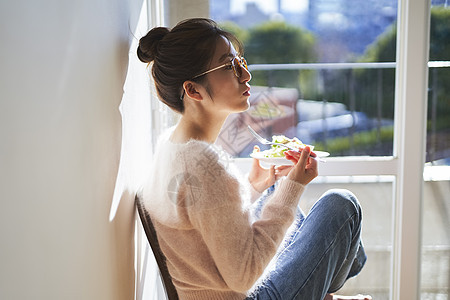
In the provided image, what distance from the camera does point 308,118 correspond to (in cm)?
215

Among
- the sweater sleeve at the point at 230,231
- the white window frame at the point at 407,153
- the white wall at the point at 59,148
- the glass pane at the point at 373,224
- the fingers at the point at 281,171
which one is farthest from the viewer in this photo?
the glass pane at the point at 373,224

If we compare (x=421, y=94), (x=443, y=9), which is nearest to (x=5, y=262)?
(x=421, y=94)

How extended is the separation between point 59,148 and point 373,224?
1.66m

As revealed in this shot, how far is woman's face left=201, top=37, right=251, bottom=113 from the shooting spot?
4.94 feet

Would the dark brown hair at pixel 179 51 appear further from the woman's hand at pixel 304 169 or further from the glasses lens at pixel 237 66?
the woman's hand at pixel 304 169

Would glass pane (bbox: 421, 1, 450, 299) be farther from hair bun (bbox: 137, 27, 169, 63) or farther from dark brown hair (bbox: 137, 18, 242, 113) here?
hair bun (bbox: 137, 27, 169, 63)

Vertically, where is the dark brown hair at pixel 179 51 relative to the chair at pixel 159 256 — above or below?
above

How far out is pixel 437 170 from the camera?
2197 millimetres

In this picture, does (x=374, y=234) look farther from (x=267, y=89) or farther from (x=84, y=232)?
(x=84, y=232)

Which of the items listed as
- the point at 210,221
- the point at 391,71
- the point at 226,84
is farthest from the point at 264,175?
the point at 391,71

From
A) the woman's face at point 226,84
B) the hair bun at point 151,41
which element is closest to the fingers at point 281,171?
the woman's face at point 226,84

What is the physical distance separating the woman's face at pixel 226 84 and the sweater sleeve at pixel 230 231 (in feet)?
0.79

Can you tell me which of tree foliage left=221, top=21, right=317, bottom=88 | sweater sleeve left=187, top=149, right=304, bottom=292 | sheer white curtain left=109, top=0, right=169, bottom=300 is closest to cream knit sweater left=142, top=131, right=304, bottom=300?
sweater sleeve left=187, top=149, right=304, bottom=292

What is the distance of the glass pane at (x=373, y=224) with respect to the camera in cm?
220
